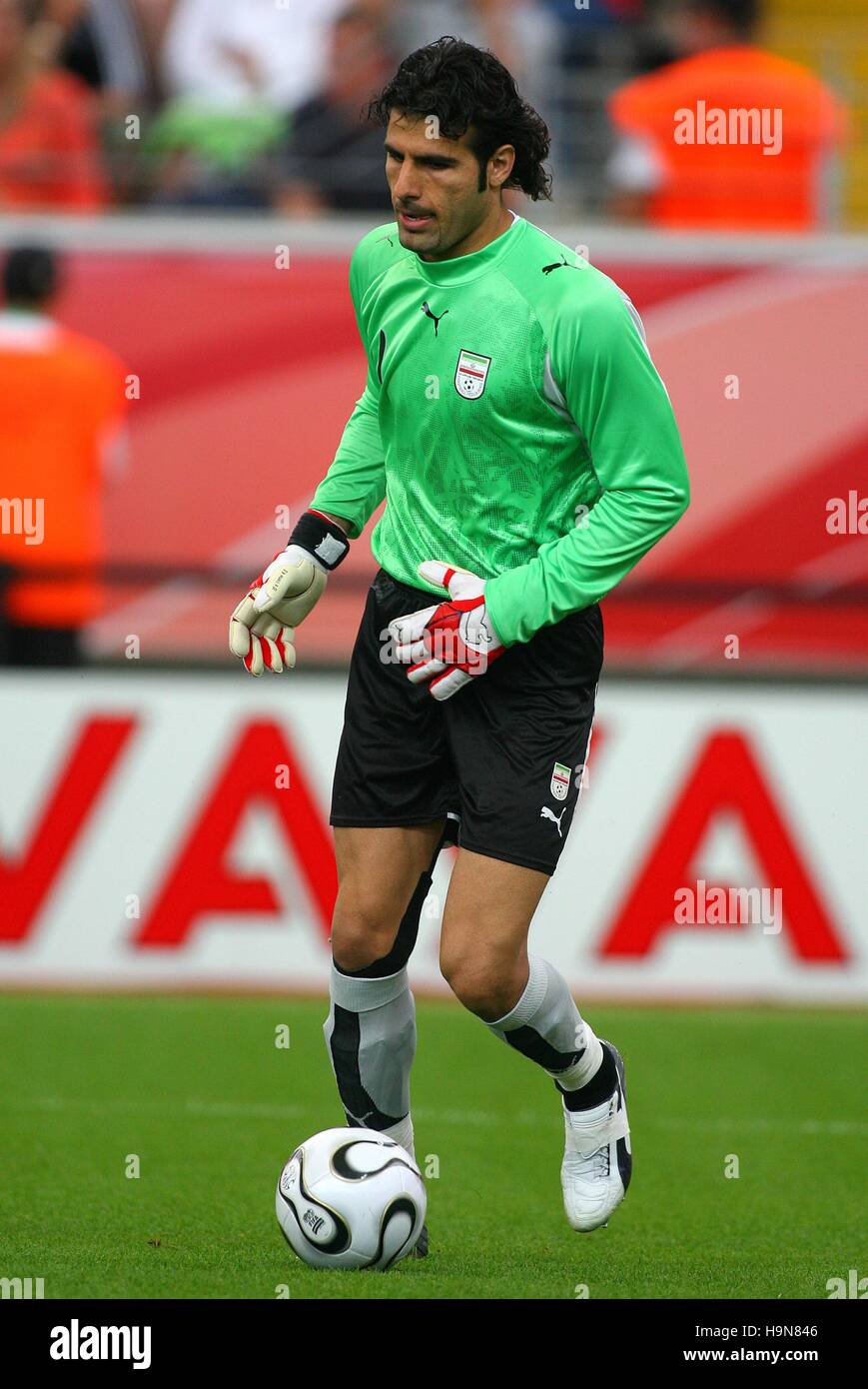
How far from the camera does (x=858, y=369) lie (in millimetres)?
9891

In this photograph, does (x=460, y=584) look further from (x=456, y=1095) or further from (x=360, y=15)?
(x=360, y=15)

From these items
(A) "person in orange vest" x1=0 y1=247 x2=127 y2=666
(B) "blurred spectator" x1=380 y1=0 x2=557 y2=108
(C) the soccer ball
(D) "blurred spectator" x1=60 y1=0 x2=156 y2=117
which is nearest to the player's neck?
(C) the soccer ball

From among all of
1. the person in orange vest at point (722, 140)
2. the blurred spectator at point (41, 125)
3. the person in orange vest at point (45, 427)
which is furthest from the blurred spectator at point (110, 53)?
the person in orange vest at point (722, 140)

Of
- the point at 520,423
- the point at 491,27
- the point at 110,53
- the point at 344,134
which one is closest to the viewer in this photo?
the point at 520,423

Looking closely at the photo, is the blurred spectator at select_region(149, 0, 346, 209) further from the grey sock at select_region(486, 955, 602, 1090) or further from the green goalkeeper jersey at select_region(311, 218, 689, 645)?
the grey sock at select_region(486, 955, 602, 1090)

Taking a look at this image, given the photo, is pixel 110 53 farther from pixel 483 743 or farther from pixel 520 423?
pixel 483 743

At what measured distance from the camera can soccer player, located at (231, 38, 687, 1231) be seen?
437cm

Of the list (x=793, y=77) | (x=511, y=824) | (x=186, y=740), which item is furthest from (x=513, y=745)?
(x=793, y=77)

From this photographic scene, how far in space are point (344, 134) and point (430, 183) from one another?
6.57m

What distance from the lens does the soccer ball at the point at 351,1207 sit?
4480mm

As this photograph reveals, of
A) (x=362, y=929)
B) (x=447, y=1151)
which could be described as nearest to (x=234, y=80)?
(x=447, y=1151)

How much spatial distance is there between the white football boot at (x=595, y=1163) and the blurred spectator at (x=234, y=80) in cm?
688

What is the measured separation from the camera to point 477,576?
4.55 meters

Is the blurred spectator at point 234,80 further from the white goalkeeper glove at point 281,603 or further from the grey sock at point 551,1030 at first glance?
the grey sock at point 551,1030
